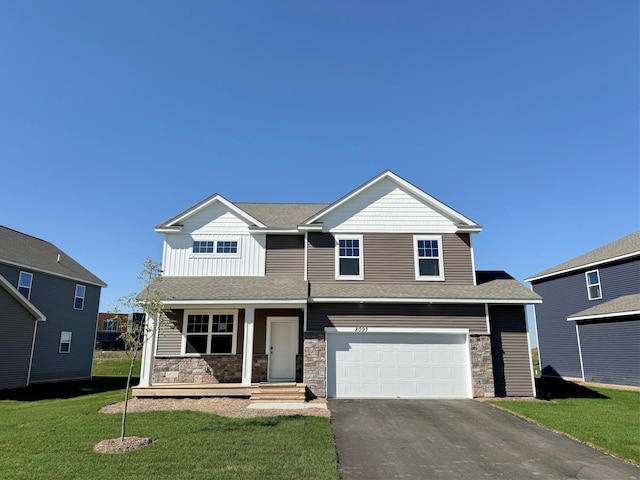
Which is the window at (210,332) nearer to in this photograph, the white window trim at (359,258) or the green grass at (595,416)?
the white window trim at (359,258)

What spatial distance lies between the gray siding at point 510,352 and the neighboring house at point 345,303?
4 cm

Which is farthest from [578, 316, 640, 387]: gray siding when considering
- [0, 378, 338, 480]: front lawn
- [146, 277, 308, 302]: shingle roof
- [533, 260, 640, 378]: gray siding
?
[0, 378, 338, 480]: front lawn

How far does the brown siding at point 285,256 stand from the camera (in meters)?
15.8

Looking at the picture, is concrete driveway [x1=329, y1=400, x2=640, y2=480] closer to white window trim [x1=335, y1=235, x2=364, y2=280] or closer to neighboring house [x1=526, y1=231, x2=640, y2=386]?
white window trim [x1=335, y1=235, x2=364, y2=280]

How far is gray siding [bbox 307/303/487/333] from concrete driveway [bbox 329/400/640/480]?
313 cm

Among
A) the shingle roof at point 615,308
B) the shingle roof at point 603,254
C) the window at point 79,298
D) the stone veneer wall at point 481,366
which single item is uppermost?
the shingle roof at point 603,254

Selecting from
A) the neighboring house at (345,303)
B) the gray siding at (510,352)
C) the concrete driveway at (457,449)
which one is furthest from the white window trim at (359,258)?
the concrete driveway at (457,449)

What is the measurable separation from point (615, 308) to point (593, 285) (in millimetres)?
2779

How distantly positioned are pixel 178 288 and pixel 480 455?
10.9 meters

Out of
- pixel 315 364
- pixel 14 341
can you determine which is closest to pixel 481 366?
pixel 315 364

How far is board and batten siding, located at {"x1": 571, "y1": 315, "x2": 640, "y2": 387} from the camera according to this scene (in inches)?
685

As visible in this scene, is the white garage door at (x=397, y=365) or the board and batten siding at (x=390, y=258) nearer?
the white garage door at (x=397, y=365)

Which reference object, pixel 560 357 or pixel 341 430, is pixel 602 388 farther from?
pixel 341 430

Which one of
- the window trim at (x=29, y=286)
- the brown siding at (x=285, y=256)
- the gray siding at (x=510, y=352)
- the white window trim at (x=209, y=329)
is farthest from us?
the window trim at (x=29, y=286)
